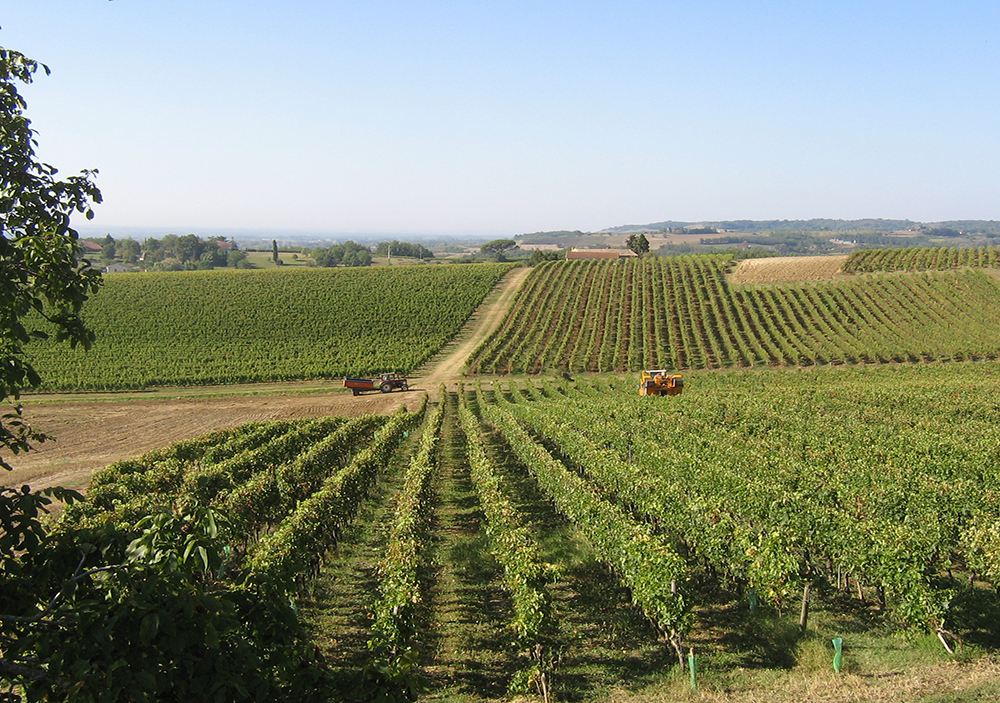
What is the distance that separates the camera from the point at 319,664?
410 centimetres

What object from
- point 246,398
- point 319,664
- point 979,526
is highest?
point 319,664

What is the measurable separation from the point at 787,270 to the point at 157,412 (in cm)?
6092

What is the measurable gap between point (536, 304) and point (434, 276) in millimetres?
14408

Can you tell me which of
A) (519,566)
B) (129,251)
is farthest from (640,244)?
(129,251)

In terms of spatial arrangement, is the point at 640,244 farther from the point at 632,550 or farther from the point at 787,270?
the point at 632,550

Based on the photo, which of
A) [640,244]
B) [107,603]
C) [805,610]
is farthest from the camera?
[640,244]

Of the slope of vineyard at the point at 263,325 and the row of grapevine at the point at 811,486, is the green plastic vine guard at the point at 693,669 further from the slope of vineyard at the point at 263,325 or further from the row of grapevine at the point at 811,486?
the slope of vineyard at the point at 263,325

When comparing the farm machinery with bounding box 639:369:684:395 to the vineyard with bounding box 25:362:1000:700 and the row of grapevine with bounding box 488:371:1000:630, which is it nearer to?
the row of grapevine with bounding box 488:371:1000:630

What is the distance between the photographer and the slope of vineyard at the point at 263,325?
4753 centimetres

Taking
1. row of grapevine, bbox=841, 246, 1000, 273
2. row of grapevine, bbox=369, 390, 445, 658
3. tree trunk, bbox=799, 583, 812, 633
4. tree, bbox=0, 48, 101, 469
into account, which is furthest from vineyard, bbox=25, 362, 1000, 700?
row of grapevine, bbox=841, 246, 1000, 273

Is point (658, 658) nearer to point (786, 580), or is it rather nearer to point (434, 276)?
point (786, 580)

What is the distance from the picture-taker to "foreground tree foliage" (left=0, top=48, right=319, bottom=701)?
316 centimetres

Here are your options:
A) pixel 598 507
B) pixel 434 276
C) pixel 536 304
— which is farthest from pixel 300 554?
pixel 434 276

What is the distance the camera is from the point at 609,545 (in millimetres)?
12719
